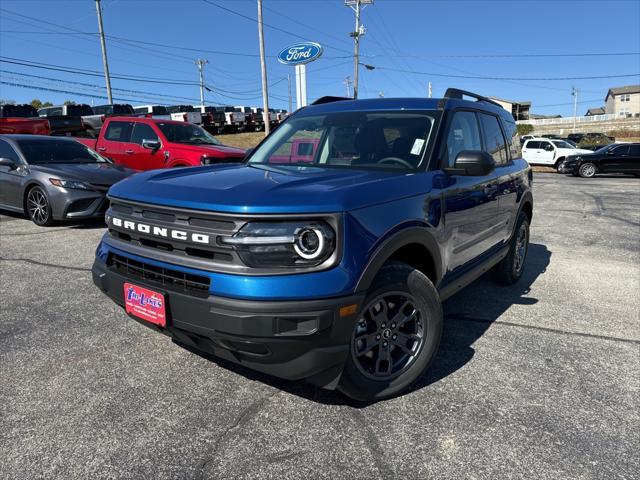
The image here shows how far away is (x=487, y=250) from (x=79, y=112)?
84.5 ft

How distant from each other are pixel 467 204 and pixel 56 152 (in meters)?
7.35

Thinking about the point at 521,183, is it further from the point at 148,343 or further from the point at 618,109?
the point at 618,109

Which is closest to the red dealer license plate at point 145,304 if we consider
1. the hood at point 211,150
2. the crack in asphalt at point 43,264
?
the crack in asphalt at point 43,264

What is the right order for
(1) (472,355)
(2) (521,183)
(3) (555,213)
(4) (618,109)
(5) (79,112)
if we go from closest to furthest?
(1) (472,355), (2) (521,183), (3) (555,213), (5) (79,112), (4) (618,109)

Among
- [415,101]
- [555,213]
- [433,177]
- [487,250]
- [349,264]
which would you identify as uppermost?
[415,101]

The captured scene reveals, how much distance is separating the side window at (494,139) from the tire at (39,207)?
20.7 ft

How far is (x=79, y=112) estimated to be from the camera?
24578mm

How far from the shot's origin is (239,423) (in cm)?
249

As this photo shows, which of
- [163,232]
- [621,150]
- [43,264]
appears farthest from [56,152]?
[621,150]

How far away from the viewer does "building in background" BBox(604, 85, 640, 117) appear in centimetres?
9206

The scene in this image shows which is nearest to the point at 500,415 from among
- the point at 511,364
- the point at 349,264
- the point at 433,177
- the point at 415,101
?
the point at 511,364

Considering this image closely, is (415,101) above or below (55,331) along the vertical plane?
above

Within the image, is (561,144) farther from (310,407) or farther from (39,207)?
(310,407)

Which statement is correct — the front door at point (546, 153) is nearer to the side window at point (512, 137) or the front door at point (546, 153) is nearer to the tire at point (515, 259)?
the side window at point (512, 137)
